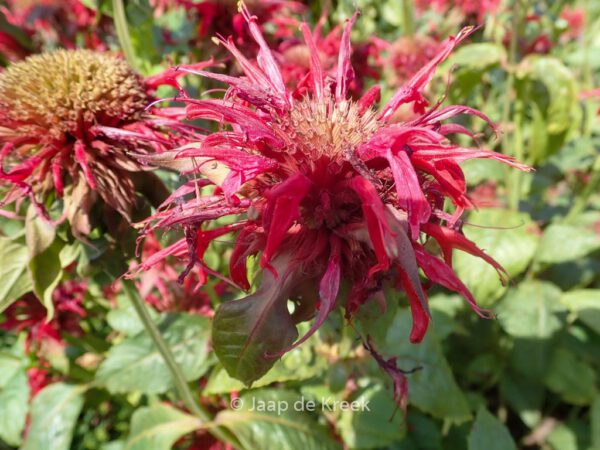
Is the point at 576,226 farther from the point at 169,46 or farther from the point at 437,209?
the point at 169,46

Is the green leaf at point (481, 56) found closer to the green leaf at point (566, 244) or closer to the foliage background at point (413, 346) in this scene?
the foliage background at point (413, 346)

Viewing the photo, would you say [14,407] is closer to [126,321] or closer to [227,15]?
[126,321]

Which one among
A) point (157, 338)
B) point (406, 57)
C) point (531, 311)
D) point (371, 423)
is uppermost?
point (406, 57)

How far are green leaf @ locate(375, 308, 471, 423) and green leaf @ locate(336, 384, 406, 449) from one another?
0.08 metres

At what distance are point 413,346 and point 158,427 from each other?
0.63 metres

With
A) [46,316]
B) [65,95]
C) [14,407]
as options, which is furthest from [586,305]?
[14,407]

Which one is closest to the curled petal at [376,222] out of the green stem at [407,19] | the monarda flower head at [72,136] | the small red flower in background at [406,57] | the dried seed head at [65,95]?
the monarda flower head at [72,136]

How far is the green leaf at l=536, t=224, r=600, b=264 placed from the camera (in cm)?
148

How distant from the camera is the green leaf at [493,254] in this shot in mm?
1194

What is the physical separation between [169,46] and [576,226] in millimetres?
1461

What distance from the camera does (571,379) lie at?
1.58m

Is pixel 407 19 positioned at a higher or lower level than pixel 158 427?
higher

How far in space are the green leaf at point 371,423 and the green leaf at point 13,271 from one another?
73 centimetres

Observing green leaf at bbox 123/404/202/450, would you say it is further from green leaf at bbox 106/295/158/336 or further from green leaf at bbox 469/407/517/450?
green leaf at bbox 469/407/517/450
